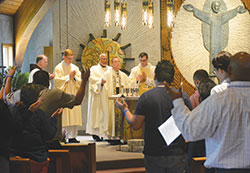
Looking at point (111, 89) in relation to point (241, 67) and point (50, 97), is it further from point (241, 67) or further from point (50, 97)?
point (241, 67)

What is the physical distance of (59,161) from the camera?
4.30m

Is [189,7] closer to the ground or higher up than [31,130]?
higher up

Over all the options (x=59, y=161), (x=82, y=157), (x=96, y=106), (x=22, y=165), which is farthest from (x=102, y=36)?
(x=22, y=165)

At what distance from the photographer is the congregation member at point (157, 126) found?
10.7ft

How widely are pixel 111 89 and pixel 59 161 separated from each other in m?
4.48

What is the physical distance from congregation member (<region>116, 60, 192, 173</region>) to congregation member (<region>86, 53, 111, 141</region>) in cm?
502

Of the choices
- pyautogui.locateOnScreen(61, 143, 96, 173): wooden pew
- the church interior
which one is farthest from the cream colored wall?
pyautogui.locateOnScreen(61, 143, 96, 173): wooden pew

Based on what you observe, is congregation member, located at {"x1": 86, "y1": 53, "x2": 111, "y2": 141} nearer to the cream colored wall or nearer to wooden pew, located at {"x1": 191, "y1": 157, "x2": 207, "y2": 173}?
the cream colored wall

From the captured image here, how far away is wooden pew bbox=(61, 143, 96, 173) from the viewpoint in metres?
4.85

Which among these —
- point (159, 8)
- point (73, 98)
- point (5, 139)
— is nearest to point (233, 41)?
point (159, 8)

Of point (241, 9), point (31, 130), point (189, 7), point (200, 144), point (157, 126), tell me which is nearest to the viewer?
point (157, 126)

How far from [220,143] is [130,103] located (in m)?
5.18

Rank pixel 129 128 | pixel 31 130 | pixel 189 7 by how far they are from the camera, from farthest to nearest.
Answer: pixel 189 7 < pixel 129 128 < pixel 31 130

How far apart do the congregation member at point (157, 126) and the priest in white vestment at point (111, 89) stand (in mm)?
4795
